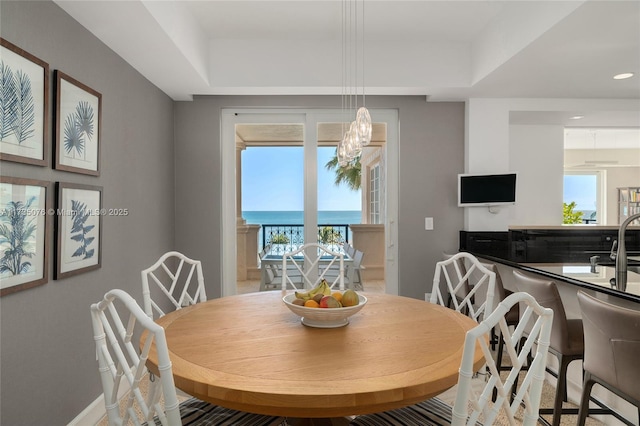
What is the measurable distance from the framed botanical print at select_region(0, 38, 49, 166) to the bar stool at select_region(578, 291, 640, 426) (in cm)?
250

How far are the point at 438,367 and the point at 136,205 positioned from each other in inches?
100

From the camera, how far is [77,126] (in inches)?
84.4

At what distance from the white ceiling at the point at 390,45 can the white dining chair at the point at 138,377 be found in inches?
66.0

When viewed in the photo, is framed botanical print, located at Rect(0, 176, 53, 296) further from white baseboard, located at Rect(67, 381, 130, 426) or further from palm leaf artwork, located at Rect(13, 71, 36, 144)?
white baseboard, located at Rect(67, 381, 130, 426)

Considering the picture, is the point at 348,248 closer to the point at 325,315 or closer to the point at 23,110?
the point at 325,315

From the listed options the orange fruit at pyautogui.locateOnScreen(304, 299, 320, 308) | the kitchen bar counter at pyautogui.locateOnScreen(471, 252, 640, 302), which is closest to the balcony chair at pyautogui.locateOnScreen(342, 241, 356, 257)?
the kitchen bar counter at pyautogui.locateOnScreen(471, 252, 640, 302)

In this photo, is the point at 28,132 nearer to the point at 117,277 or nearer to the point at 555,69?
the point at 117,277

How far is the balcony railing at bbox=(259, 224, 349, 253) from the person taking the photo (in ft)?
12.6

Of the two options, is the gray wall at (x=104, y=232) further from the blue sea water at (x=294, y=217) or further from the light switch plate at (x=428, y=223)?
the light switch plate at (x=428, y=223)

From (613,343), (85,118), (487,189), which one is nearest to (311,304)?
(613,343)

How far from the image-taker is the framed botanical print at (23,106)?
1.59m

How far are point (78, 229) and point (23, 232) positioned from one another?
1.40 feet

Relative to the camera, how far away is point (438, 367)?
1164 mm

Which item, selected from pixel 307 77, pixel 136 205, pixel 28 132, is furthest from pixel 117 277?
pixel 307 77
